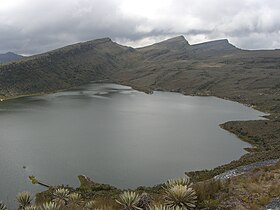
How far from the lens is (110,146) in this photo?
51531mm

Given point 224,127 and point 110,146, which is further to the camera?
point 224,127

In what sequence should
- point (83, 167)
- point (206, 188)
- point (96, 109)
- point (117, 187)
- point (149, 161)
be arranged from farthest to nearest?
point (96, 109) → point (149, 161) → point (83, 167) → point (117, 187) → point (206, 188)

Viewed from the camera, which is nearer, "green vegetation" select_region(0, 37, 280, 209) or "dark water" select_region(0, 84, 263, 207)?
"green vegetation" select_region(0, 37, 280, 209)

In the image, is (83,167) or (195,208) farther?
(83,167)

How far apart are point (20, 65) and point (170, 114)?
403 ft

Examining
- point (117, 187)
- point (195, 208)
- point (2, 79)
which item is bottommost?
point (117, 187)

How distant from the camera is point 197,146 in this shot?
53094 mm

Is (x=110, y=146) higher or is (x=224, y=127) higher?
(x=224, y=127)

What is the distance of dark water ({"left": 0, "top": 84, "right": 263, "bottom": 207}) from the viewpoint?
3809 cm

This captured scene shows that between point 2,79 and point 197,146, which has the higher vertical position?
point 2,79

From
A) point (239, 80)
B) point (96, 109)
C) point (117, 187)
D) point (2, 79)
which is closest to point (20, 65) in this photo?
point (2, 79)

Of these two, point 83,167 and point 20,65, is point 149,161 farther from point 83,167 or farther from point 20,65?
point 20,65

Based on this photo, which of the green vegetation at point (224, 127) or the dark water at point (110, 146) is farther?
the dark water at point (110, 146)

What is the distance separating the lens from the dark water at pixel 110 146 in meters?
38.1
